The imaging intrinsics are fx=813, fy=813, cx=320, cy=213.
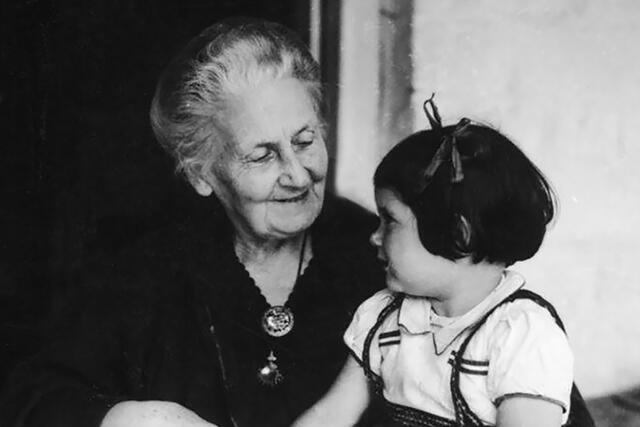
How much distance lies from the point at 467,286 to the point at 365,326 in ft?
0.71

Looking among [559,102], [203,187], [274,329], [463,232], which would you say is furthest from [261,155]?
[559,102]

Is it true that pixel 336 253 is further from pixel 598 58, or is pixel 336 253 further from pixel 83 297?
pixel 598 58

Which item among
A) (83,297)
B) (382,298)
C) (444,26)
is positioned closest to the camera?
(382,298)

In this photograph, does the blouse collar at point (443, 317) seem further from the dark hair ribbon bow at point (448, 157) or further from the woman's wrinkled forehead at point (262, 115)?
the woman's wrinkled forehead at point (262, 115)

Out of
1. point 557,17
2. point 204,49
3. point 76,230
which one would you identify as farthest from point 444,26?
point 76,230

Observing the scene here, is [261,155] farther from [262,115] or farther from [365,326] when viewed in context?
[365,326]

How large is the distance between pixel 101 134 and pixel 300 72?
445 millimetres

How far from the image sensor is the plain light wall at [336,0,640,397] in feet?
5.83

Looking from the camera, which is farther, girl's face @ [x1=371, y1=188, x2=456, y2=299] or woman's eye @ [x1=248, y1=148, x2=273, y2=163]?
woman's eye @ [x1=248, y1=148, x2=273, y2=163]

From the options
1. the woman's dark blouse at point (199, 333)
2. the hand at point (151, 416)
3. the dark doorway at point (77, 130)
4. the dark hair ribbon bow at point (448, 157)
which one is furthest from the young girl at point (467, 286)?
the dark doorway at point (77, 130)

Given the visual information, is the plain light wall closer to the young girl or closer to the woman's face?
the woman's face

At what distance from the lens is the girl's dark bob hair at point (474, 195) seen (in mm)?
1276

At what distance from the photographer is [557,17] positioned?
1795 millimetres

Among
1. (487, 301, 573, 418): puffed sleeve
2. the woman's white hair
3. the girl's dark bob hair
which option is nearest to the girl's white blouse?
(487, 301, 573, 418): puffed sleeve
